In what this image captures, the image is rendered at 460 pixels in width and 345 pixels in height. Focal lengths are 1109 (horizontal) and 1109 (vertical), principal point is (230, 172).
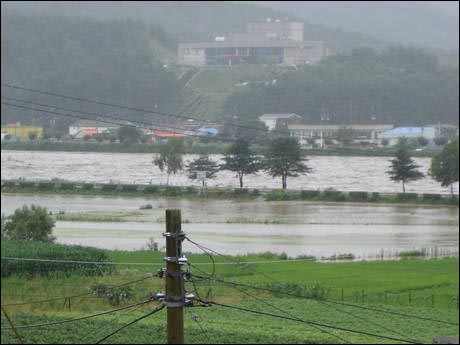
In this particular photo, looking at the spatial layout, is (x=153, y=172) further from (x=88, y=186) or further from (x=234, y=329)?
(x=234, y=329)

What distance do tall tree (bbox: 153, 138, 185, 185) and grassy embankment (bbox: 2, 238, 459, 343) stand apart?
4.31m

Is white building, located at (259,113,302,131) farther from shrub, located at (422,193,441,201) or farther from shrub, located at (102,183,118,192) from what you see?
shrub, located at (102,183,118,192)

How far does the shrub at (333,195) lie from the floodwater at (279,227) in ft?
1.15

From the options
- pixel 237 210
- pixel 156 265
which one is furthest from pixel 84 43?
pixel 156 265

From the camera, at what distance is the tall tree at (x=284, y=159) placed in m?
16.2

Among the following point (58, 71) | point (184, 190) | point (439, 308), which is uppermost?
point (58, 71)

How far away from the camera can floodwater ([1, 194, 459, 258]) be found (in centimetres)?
1201

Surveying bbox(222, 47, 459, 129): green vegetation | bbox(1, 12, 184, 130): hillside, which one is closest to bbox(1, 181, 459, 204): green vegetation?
bbox(1, 12, 184, 130): hillside

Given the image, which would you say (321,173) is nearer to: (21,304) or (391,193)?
(391,193)

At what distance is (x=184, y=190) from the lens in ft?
48.9

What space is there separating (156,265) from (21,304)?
1379 mm

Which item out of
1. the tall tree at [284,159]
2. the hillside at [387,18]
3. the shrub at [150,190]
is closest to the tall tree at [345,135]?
the tall tree at [284,159]

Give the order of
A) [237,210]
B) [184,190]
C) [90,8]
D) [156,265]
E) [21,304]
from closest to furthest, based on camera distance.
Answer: [21,304] < [156,265] < [237,210] < [184,190] < [90,8]

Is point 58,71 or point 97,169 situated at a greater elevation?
point 58,71
